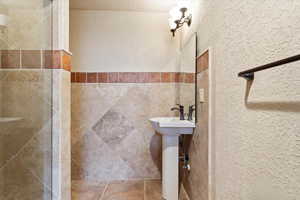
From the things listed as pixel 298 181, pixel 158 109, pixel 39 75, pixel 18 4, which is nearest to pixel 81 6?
pixel 18 4

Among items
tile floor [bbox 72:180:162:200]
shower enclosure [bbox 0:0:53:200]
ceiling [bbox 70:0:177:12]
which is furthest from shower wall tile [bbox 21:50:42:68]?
tile floor [bbox 72:180:162:200]

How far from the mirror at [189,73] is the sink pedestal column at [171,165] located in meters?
0.35

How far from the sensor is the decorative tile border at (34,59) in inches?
63.7

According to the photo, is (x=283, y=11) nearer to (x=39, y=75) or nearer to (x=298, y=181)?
(x=298, y=181)

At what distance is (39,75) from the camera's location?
5.40ft

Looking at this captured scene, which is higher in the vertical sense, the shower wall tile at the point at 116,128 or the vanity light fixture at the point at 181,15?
the vanity light fixture at the point at 181,15

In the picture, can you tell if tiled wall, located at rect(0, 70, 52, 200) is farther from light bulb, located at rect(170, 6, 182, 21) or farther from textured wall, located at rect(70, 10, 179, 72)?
light bulb, located at rect(170, 6, 182, 21)

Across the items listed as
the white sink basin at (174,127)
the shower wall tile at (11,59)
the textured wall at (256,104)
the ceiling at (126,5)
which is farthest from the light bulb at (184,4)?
the shower wall tile at (11,59)

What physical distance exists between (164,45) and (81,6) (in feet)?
3.87

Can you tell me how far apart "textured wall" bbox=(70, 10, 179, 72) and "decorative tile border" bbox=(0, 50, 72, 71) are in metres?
0.99

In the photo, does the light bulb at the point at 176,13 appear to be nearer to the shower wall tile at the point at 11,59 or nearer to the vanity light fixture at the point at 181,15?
the vanity light fixture at the point at 181,15

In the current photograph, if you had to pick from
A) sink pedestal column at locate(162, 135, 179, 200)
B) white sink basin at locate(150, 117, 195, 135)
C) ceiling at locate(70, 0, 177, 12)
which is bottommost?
sink pedestal column at locate(162, 135, 179, 200)

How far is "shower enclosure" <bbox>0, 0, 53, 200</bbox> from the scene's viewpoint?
161cm

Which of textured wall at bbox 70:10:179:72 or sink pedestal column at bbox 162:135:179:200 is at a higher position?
textured wall at bbox 70:10:179:72
